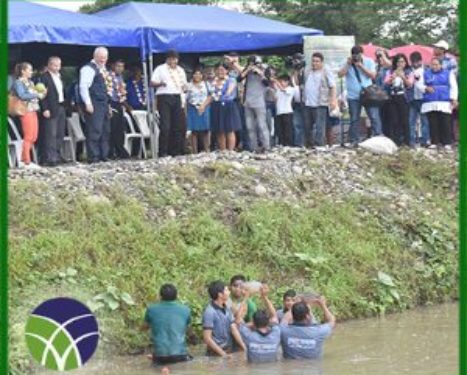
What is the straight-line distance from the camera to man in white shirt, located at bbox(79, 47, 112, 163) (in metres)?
15.4

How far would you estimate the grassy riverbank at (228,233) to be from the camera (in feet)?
38.2

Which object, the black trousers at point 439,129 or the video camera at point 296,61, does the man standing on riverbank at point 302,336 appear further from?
the video camera at point 296,61

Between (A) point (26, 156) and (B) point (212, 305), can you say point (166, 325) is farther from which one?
(A) point (26, 156)

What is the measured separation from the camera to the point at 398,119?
1767 centimetres

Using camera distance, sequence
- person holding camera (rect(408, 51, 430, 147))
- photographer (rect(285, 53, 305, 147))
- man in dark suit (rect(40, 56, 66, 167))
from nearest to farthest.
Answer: man in dark suit (rect(40, 56, 66, 167)) < person holding camera (rect(408, 51, 430, 147)) < photographer (rect(285, 53, 305, 147))

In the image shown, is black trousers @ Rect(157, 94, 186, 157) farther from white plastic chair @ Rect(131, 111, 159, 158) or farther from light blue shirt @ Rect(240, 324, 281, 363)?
light blue shirt @ Rect(240, 324, 281, 363)

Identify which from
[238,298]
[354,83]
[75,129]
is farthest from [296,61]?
[238,298]

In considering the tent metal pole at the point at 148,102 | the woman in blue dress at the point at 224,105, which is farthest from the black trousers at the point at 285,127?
the tent metal pole at the point at 148,102

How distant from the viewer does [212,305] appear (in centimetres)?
1118

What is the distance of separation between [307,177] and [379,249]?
1.54 meters

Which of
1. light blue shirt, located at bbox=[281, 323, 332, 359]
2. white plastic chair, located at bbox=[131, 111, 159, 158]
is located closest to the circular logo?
light blue shirt, located at bbox=[281, 323, 332, 359]

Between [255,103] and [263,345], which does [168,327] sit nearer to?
[263,345]

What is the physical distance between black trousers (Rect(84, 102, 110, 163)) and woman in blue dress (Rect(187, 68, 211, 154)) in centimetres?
140

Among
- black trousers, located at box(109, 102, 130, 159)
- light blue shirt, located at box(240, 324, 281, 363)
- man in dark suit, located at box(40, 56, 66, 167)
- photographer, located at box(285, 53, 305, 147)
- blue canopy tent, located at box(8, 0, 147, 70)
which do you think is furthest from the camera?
photographer, located at box(285, 53, 305, 147)
